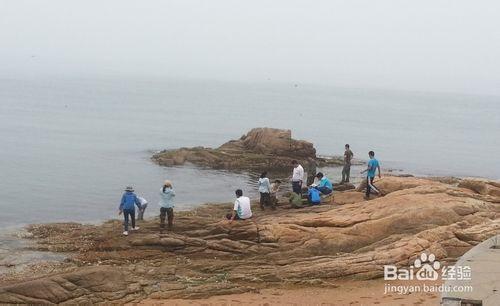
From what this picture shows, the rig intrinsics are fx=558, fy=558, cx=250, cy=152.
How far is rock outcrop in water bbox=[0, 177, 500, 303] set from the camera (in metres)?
17.3

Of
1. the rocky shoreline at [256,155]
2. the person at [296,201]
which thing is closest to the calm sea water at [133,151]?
the rocky shoreline at [256,155]

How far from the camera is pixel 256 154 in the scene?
54.2 m

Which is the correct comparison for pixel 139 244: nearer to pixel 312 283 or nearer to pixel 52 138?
pixel 312 283

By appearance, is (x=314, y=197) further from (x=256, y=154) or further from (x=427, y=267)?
(x=256, y=154)

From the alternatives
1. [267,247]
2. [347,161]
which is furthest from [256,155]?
[267,247]

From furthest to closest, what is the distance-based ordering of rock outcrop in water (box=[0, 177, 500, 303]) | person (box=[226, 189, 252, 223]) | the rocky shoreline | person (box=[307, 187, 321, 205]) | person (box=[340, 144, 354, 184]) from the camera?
1. the rocky shoreline
2. person (box=[340, 144, 354, 184])
3. person (box=[307, 187, 321, 205])
4. person (box=[226, 189, 252, 223])
5. rock outcrop in water (box=[0, 177, 500, 303])

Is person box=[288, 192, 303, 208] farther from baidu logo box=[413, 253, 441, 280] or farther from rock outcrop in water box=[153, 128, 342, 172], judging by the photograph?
rock outcrop in water box=[153, 128, 342, 172]

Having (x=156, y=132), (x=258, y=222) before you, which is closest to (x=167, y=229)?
(x=258, y=222)

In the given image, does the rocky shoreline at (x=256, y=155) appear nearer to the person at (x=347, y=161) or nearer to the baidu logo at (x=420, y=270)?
the person at (x=347, y=161)

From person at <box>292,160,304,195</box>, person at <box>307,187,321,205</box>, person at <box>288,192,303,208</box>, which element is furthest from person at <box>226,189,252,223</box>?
person at <box>292,160,304,195</box>

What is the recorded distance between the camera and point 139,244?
72.2ft

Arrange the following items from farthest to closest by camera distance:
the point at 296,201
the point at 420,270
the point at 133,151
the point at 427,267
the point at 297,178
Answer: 1. the point at 133,151
2. the point at 297,178
3. the point at 296,201
4. the point at 427,267
5. the point at 420,270

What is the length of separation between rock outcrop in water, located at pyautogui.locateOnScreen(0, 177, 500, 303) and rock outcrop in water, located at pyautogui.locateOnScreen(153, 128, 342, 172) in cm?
2572

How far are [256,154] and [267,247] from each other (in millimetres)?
33287
